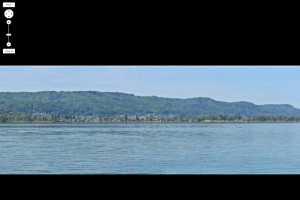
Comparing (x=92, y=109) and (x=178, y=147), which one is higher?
(x=92, y=109)

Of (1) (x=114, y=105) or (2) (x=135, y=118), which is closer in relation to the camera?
(1) (x=114, y=105)

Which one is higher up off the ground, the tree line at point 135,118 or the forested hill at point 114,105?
the forested hill at point 114,105

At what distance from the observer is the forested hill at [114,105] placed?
32.8 metres

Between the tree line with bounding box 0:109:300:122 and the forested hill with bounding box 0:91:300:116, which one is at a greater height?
the forested hill with bounding box 0:91:300:116

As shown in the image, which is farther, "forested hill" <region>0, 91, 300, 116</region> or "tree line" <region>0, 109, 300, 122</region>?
"tree line" <region>0, 109, 300, 122</region>

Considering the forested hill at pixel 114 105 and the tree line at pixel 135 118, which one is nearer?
the forested hill at pixel 114 105

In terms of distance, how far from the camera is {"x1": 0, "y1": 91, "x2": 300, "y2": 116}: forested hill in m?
32.8

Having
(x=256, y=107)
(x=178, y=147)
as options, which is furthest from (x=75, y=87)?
(x=178, y=147)

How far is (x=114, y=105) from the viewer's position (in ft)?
114

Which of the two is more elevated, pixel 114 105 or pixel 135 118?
pixel 114 105
